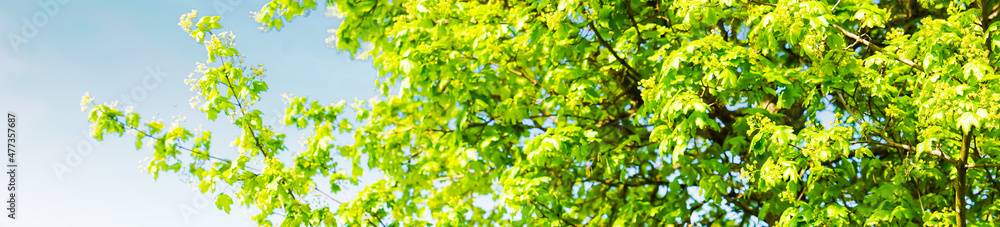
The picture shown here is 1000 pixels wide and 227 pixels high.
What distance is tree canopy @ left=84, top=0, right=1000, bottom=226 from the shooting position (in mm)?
5145

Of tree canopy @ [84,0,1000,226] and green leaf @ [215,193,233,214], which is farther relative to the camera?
green leaf @ [215,193,233,214]

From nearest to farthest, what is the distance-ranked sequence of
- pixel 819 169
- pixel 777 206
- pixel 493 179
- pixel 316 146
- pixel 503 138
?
pixel 819 169
pixel 777 206
pixel 316 146
pixel 503 138
pixel 493 179

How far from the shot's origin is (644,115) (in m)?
6.48

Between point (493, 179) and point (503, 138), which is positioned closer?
point (503, 138)

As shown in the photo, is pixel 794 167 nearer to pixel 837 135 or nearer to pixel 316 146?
pixel 837 135

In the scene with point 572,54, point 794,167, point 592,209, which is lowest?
point 794,167

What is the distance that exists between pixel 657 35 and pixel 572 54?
0.89 meters

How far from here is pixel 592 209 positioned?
361 inches

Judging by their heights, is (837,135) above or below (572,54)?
below

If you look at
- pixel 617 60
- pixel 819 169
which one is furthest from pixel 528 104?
pixel 819 169

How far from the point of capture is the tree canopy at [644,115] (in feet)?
16.9

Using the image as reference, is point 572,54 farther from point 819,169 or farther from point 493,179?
point 819,169

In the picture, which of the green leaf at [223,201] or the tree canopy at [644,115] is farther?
the green leaf at [223,201]

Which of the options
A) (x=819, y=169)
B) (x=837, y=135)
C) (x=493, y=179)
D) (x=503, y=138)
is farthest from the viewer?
(x=493, y=179)
